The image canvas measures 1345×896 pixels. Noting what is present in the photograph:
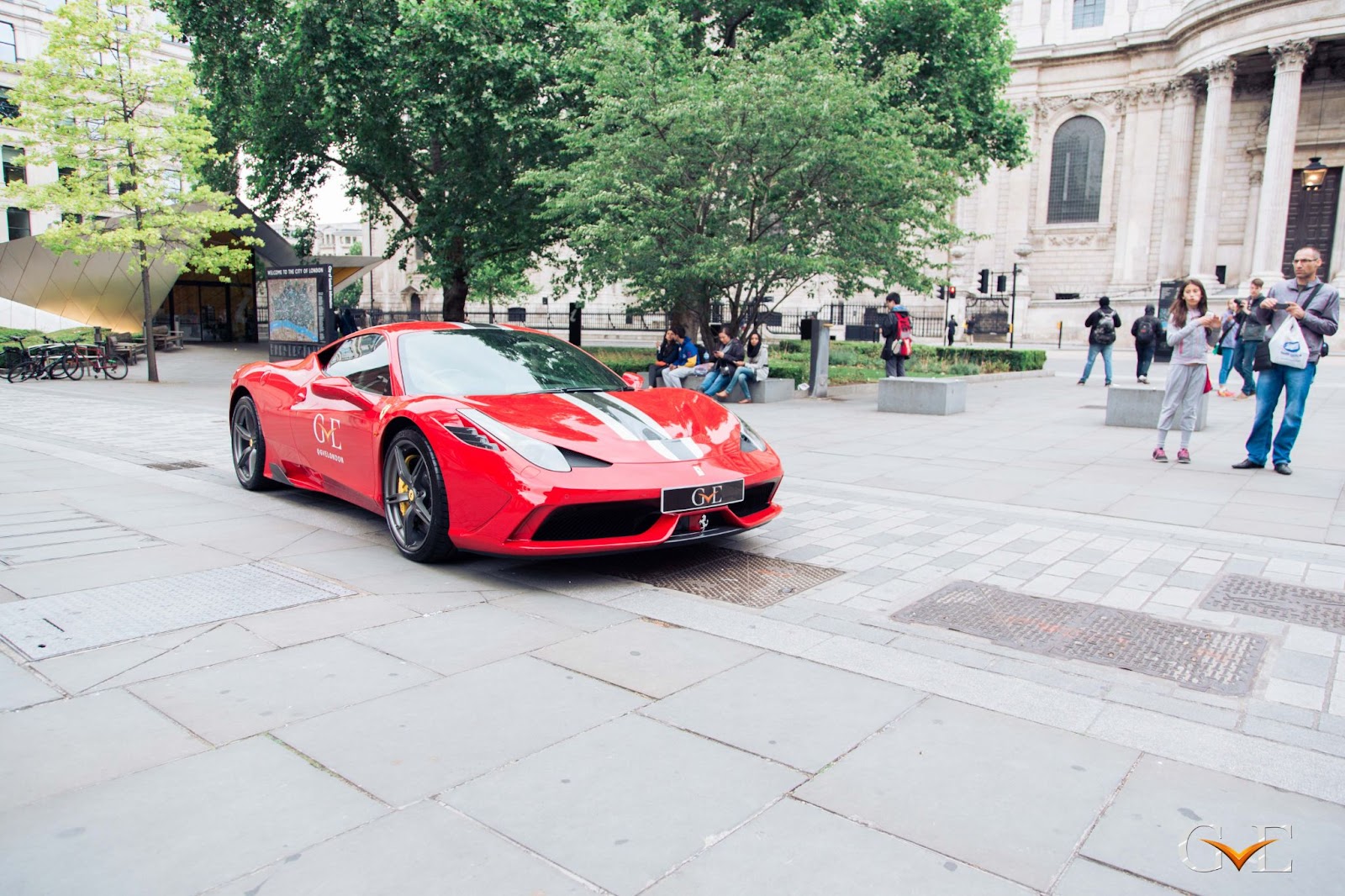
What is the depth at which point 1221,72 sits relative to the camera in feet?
129

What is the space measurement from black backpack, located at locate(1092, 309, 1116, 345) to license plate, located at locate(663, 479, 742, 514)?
17.5 metres

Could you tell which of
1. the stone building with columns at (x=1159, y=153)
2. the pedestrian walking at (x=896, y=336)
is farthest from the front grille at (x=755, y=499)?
the stone building with columns at (x=1159, y=153)

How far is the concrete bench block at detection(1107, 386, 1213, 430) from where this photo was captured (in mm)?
12109

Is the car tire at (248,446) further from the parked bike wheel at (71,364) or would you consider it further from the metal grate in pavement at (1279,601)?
the parked bike wheel at (71,364)

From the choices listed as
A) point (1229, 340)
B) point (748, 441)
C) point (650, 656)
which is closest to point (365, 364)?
point (748, 441)

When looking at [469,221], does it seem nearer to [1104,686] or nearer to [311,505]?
[311,505]

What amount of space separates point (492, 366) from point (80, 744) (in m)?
3.49

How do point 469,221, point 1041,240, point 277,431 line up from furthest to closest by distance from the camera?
point 1041,240
point 469,221
point 277,431

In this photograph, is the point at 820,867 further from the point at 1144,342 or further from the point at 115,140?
the point at 115,140

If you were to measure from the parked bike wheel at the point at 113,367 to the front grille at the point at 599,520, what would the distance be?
20778 mm

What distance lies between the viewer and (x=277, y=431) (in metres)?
6.95

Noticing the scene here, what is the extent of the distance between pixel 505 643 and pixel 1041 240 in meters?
49.9

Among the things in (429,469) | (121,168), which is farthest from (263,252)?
(429,469)

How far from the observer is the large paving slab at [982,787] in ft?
8.14
